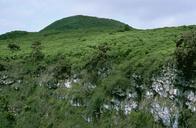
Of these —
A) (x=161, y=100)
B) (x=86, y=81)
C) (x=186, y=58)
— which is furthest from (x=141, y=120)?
(x=86, y=81)

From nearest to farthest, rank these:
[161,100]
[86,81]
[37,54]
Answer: [161,100], [86,81], [37,54]

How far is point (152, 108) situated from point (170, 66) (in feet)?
21.2

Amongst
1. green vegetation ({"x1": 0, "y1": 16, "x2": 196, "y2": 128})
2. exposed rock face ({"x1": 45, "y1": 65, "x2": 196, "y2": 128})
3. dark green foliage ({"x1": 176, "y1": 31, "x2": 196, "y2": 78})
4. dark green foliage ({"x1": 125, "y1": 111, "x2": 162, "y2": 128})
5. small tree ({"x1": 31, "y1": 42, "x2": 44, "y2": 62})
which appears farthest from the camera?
small tree ({"x1": 31, "y1": 42, "x2": 44, "y2": 62})

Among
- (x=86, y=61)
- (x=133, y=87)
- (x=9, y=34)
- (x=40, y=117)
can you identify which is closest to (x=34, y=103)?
(x=40, y=117)

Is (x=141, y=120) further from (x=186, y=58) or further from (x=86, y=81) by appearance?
(x=86, y=81)

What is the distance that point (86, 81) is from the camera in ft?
270

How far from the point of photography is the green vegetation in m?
73.9

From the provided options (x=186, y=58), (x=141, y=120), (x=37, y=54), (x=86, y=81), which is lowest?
(x=141, y=120)

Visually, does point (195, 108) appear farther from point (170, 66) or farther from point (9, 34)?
point (9, 34)

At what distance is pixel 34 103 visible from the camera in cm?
8738

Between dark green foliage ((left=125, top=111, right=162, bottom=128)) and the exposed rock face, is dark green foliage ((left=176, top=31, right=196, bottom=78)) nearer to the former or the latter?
the exposed rock face

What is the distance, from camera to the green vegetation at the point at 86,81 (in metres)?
73.9

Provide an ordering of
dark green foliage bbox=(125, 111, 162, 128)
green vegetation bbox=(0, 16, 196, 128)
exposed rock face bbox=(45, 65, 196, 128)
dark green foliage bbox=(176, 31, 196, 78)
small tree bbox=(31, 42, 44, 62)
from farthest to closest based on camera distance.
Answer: small tree bbox=(31, 42, 44, 62), green vegetation bbox=(0, 16, 196, 128), dark green foliage bbox=(176, 31, 196, 78), dark green foliage bbox=(125, 111, 162, 128), exposed rock face bbox=(45, 65, 196, 128)

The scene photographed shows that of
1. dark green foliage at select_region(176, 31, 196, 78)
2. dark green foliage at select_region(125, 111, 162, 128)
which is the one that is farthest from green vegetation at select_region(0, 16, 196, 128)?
dark green foliage at select_region(176, 31, 196, 78)
